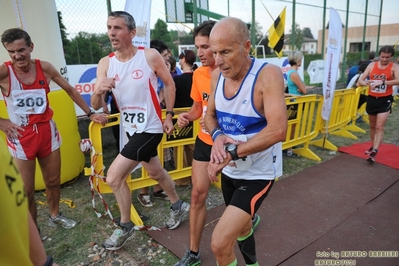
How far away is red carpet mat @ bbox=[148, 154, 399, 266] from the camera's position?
310 centimetres

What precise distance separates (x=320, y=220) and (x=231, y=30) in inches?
110

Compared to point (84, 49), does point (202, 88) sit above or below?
below

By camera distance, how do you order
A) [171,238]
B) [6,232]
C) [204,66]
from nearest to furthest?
[6,232] < [204,66] < [171,238]

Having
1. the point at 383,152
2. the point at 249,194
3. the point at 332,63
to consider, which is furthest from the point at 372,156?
the point at 249,194

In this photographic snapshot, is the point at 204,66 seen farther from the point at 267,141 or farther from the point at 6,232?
the point at 6,232

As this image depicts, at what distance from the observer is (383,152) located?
626 cm

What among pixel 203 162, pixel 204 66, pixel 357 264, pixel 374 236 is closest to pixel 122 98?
pixel 204 66

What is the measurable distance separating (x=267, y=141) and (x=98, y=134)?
2300 mm

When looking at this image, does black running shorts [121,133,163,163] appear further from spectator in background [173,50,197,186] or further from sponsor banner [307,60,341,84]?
sponsor banner [307,60,341,84]

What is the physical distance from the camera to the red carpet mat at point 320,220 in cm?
310

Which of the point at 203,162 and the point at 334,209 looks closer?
the point at 203,162

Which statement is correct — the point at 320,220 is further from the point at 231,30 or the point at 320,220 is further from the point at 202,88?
the point at 231,30

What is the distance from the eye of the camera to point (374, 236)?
10.9 feet

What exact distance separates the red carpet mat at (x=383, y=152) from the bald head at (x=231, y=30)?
4.94 meters
